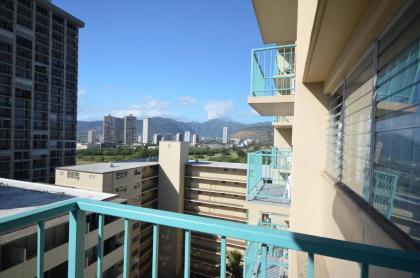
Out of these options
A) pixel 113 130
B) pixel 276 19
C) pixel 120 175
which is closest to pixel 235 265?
pixel 120 175

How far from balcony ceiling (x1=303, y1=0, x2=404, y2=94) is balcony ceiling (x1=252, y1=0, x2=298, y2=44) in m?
2.00

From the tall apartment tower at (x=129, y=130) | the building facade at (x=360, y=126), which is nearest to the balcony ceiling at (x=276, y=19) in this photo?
Result: the building facade at (x=360, y=126)

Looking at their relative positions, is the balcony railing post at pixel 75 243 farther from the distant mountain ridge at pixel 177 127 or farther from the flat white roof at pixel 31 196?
the distant mountain ridge at pixel 177 127

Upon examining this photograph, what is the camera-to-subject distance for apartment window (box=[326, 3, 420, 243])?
1.10 m

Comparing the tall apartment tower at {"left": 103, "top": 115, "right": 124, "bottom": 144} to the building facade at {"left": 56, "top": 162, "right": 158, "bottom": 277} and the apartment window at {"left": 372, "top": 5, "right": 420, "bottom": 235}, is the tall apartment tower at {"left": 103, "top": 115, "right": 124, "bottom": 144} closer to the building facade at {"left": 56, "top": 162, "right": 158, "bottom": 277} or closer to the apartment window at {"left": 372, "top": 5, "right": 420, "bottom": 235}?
the building facade at {"left": 56, "top": 162, "right": 158, "bottom": 277}

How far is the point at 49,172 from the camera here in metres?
25.0

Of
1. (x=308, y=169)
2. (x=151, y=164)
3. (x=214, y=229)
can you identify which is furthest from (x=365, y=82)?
(x=151, y=164)

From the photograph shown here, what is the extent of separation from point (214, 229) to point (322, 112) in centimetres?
308

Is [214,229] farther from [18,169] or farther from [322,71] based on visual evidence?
[18,169]

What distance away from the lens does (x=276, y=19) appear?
4996 mm

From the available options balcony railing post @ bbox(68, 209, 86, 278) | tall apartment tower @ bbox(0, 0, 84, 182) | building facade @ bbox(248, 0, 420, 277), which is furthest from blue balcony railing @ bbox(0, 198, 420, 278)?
tall apartment tower @ bbox(0, 0, 84, 182)

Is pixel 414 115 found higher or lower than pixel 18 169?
higher

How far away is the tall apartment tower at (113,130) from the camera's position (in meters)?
80.6

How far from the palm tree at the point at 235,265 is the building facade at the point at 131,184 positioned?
18.3ft
